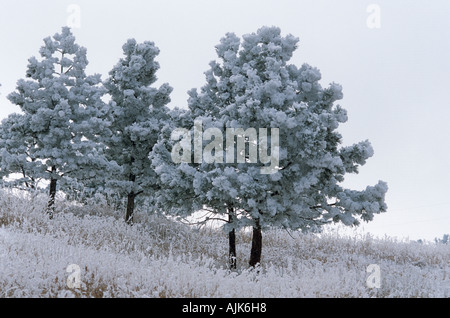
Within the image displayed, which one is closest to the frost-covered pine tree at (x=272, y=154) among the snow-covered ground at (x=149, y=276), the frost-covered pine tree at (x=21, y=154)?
the snow-covered ground at (x=149, y=276)

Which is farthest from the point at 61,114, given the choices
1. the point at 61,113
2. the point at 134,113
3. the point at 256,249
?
the point at 256,249

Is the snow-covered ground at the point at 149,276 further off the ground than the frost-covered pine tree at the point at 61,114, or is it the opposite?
the frost-covered pine tree at the point at 61,114

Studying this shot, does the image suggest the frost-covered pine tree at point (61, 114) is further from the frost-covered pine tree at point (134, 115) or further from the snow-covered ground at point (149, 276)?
the snow-covered ground at point (149, 276)

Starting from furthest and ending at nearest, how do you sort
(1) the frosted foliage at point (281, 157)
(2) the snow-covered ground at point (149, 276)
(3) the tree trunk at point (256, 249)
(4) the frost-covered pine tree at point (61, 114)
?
(4) the frost-covered pine tree at point (61, 114)
(3) the tree trunk at point (256, 249)
(1) the frosted foliage at point (281, 157)
(2) the snow-covered ground at point (149, 276)

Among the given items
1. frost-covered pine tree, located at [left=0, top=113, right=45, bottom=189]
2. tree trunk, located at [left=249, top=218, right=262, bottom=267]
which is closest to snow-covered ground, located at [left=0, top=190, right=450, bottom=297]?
tree trunk, located at [left=249, top=218, right=262, bottom=267]

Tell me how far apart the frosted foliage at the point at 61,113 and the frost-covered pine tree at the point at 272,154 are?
5.59 m

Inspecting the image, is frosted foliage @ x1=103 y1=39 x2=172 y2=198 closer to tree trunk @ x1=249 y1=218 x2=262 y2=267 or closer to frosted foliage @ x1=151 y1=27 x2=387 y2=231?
frosted foliage @ x1=151 y1=27 x2=387 y2=231

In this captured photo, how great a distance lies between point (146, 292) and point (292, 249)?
10044mm

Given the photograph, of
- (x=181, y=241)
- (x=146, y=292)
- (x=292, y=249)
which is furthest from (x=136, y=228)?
(x=146, y=292)

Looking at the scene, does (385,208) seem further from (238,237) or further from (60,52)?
(60,52)

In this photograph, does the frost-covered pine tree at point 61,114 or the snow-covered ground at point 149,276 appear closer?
the snow-covered ground at point 149,276

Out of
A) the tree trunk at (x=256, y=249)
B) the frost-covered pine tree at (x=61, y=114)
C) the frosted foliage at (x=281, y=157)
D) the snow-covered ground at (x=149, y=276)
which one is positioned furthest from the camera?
the frost-covered pine tree at (x=61, y=114)

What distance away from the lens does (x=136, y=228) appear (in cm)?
1595

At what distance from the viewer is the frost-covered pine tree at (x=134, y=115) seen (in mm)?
17469
